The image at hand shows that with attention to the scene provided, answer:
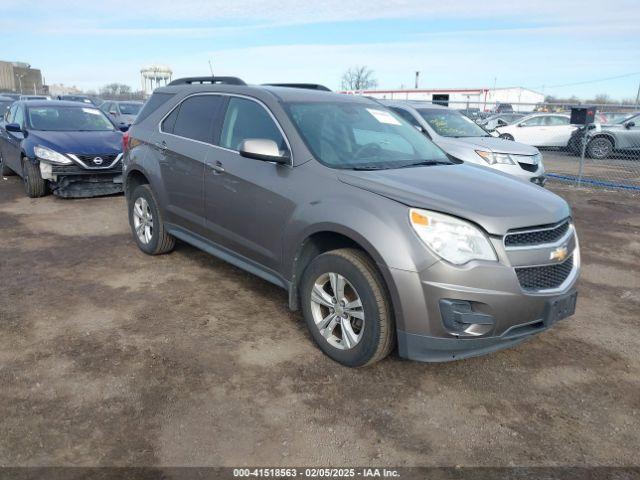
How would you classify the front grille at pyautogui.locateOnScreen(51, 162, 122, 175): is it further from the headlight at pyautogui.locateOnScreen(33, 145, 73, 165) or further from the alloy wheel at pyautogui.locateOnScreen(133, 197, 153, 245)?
the alloy wheel at pyautogui.locateOnScreen(133, 197, 153, 245)

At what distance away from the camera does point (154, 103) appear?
5.53 meters

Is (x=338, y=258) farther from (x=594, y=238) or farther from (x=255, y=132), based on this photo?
(x=594, y=238)

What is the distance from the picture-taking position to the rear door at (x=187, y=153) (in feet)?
15.1

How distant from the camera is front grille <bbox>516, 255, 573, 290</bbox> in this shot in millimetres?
3049

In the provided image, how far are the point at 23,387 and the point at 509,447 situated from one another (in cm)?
285

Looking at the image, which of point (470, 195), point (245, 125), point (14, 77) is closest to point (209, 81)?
point (245, 125)

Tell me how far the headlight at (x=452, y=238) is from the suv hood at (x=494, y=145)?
574cm

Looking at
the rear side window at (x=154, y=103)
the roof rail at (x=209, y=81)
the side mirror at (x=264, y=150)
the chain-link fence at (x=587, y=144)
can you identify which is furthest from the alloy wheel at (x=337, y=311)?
the chain-link fence at (x=587, y=144)

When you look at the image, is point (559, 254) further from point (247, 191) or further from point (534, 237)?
point (247, 191)

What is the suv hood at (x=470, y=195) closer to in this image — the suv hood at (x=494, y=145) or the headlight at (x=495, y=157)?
the headlight at (x=495, y=157)

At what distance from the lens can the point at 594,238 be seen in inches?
277

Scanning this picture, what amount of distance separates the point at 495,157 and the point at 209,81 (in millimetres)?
5009

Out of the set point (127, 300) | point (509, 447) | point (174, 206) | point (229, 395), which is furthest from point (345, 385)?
point (174, 206)

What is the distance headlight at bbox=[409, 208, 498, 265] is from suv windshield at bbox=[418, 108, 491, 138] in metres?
6.22
